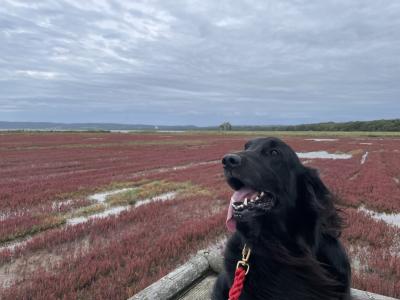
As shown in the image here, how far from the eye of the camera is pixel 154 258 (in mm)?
4926

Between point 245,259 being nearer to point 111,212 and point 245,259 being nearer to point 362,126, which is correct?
point 111,212

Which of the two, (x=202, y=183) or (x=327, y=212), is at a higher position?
(x=327, y=212)

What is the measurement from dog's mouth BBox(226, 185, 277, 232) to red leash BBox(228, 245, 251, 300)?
0.73 feet

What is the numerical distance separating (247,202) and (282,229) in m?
0.39

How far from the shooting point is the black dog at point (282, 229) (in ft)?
7.63

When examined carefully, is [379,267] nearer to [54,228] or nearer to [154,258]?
[154,258]

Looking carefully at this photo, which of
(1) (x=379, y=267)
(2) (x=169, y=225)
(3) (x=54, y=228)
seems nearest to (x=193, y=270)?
(1) (x=379, y=267)

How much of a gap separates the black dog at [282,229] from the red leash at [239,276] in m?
0.08

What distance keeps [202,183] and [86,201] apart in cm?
472

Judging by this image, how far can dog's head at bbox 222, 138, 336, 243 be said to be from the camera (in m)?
2.30

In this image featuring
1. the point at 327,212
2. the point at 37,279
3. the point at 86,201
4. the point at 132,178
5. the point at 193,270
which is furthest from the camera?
the point at 132,178

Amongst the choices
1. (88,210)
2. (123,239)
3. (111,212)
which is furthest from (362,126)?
(123,239)

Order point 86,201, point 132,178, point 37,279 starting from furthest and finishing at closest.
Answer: point 132,178 < point 86,201 < point 37,279

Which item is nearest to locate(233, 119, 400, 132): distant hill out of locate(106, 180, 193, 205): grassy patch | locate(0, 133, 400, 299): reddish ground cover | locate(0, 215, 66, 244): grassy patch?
locate(0, 133, 400, 299): reddish ground cover
